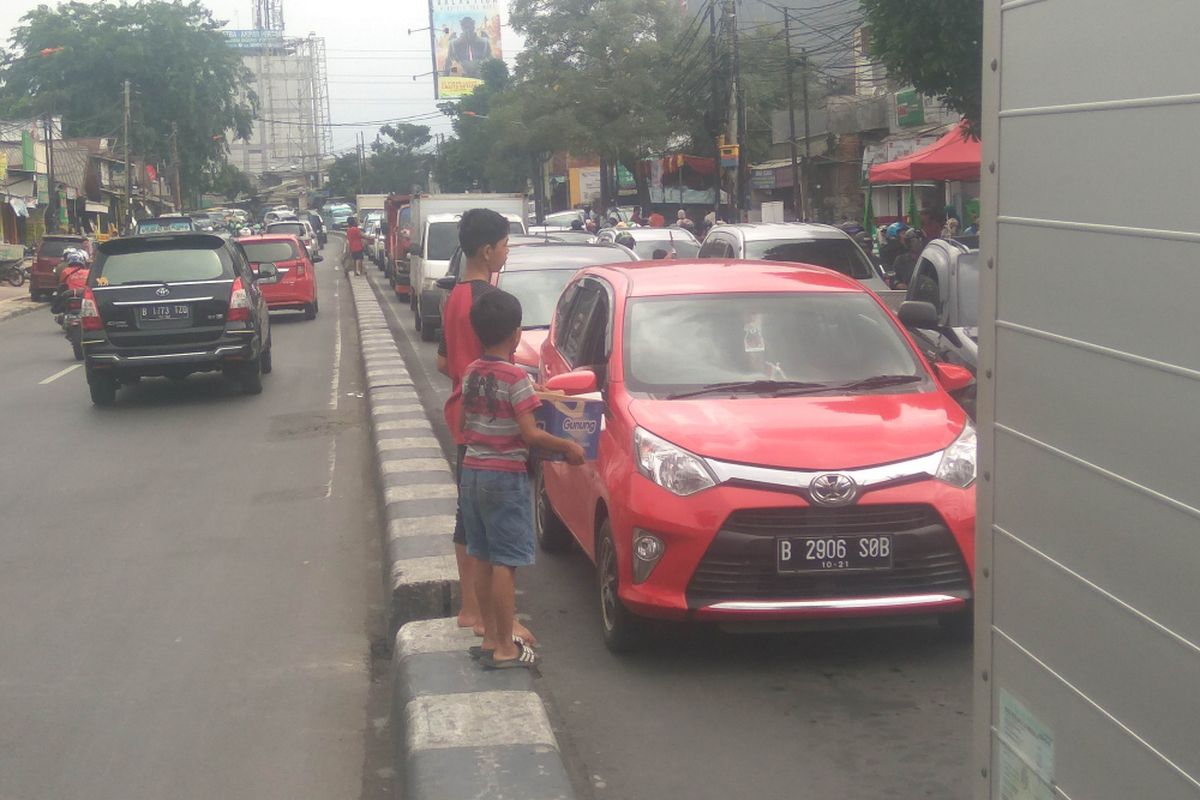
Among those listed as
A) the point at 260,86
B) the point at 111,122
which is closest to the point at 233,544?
the point at 111,122

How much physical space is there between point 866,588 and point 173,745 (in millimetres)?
2604

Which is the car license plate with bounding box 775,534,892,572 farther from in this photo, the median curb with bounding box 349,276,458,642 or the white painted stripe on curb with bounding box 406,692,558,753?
the median curb with bounding box 349,276,458,642

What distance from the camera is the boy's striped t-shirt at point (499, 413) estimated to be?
501 centimetres

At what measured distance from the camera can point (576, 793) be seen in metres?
4.41

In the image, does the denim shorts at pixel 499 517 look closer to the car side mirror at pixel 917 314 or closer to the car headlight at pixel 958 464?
the car headlight at pixel 958 464

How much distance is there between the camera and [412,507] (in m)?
7.70

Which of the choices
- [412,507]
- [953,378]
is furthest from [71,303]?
[953,378]

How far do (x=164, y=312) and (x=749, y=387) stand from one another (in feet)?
32.2

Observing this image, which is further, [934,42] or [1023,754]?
[934,42]

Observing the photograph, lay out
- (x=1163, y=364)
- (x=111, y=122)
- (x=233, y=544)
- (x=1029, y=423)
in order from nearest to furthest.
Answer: (x=1163, y=364) < (x=1029, y=423) < (x=233, y=544) < (x=111, y=122)

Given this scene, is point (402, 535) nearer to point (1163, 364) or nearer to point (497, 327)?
point (497, 327)

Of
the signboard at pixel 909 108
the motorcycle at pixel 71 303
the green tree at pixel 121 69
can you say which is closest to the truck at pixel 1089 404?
the motorcycle at pixel 71 303

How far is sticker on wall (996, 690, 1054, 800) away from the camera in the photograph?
2.55 m

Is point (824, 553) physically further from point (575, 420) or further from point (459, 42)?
point (459, 42)
